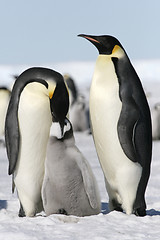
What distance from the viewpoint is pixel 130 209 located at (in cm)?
376

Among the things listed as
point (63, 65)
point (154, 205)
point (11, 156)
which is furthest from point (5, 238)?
point (63, 65)

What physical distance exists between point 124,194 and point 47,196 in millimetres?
637

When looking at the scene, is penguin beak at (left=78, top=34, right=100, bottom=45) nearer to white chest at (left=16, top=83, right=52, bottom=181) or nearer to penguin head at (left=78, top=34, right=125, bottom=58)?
penguin head at (left=78, top=34, right=125, bottom=58)

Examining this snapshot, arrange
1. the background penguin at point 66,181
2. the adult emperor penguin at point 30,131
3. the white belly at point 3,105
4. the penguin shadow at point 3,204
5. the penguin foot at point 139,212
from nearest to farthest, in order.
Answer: the background penguin at point 66,181 → the adult emperor penguin at point 30,131 → the penguin foot at point 139,212 → the penguin shadow at point 3,204 → the white belly at point 3,105

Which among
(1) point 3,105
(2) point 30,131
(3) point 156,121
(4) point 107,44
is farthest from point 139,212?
(3) point 156,121

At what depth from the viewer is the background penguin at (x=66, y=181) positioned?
135 inches

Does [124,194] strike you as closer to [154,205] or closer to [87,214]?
[87,214]

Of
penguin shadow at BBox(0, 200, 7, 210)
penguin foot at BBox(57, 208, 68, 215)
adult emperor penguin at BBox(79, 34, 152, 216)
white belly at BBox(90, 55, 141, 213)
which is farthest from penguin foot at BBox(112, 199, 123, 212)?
penguin shadow at BBox(0, 200, 7, 210)

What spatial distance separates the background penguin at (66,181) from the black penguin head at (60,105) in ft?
0.14

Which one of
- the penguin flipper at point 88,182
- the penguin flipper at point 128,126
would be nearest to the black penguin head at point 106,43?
the penguin flipper at point 128,126

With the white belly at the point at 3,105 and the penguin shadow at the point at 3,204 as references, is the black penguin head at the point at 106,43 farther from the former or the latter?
the white belly at the point at 3,105

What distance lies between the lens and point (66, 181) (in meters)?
3.43

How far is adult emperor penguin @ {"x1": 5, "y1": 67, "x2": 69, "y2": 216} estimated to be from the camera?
3662mm

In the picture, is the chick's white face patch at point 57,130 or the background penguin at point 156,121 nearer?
the chick's white face patch at point 57,130
